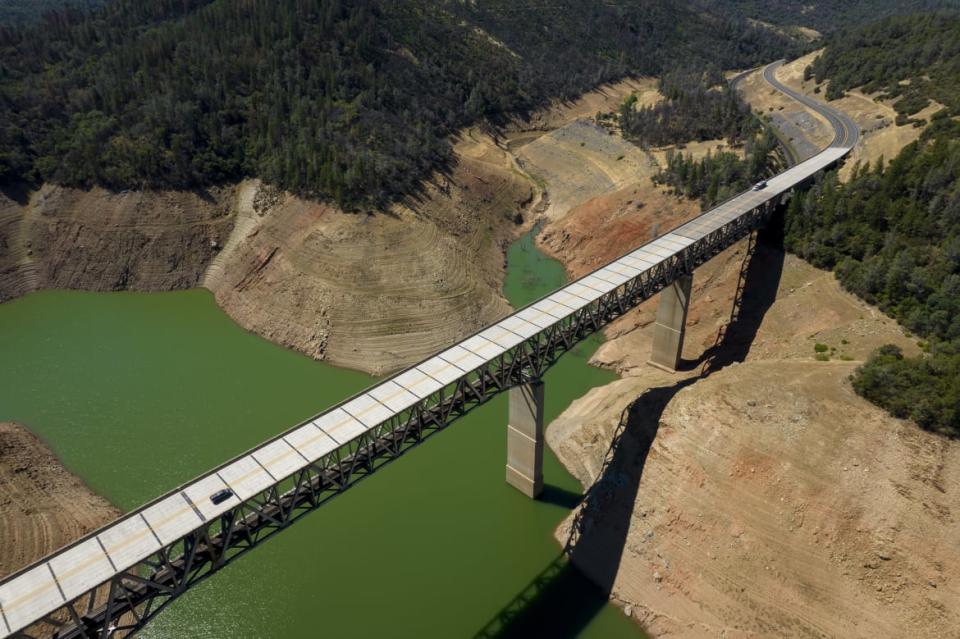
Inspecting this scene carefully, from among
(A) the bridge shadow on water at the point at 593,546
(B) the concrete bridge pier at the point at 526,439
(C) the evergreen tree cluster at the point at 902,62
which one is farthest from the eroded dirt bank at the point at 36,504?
(C) the evergreen tree cluster at the point at 902,62

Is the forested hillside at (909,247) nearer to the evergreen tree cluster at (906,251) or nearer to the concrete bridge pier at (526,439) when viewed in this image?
the evergreen tree cluster at (906,251)

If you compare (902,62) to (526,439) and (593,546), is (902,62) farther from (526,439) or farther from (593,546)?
(593,546)

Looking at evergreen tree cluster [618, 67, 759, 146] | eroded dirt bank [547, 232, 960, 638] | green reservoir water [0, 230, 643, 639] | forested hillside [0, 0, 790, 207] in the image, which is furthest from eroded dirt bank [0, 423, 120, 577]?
evergreen tree cluster [618, 67, 759, 146]

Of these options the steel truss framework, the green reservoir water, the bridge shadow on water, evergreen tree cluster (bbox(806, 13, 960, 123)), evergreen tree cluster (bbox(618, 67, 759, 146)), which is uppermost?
evergreen tree cluster (bbox(806, 13, 960, 123))

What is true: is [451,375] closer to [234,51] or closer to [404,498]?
[404,498]

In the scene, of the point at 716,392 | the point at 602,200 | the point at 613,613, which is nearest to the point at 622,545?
the point at 613,613

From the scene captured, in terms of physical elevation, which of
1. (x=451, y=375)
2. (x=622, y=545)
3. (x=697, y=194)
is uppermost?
(x=451, y=375)

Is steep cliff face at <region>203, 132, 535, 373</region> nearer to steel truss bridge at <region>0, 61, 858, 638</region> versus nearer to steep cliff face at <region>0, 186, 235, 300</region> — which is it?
steep cliff face at <region>0, 186, 235, 300</region>

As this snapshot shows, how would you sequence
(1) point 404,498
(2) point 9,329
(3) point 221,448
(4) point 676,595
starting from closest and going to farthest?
(4) point 676,595 → (1) point 404,498 → (3) point 221,448 → (2) point 9,329
